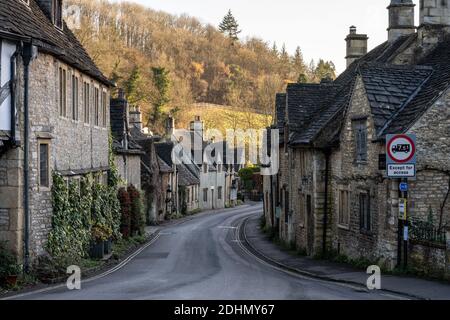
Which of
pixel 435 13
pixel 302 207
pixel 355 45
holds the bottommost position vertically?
pixel 302 207

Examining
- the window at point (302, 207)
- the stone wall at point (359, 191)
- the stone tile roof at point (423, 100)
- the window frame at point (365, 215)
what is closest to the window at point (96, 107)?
the window at point (302, 207)

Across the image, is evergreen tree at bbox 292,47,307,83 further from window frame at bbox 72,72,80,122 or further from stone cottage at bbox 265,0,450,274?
window frame at bbox 72,72,80,122

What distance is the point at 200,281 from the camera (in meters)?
19.0

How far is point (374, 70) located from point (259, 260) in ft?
30.7

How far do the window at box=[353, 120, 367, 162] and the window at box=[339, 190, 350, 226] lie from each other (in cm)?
216

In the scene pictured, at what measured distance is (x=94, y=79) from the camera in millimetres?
27812

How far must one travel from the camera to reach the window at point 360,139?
22.5m

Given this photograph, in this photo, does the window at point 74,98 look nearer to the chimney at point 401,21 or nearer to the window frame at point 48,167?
the window frame at point 48,167

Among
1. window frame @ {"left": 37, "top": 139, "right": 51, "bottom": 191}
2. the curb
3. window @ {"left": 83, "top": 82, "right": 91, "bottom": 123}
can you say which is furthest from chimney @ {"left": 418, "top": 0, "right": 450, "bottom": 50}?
window frame @ {"left": 37, "top": 139, "right": 51, "bottom": 191}

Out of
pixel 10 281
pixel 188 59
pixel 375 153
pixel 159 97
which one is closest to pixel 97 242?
pixel 10 281

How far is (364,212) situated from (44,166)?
1083 cm

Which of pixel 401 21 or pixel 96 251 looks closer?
pixel 96 251

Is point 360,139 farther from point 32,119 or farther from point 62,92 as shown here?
point 32,119

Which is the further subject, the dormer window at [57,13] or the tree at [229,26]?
the tree at [229,26]
